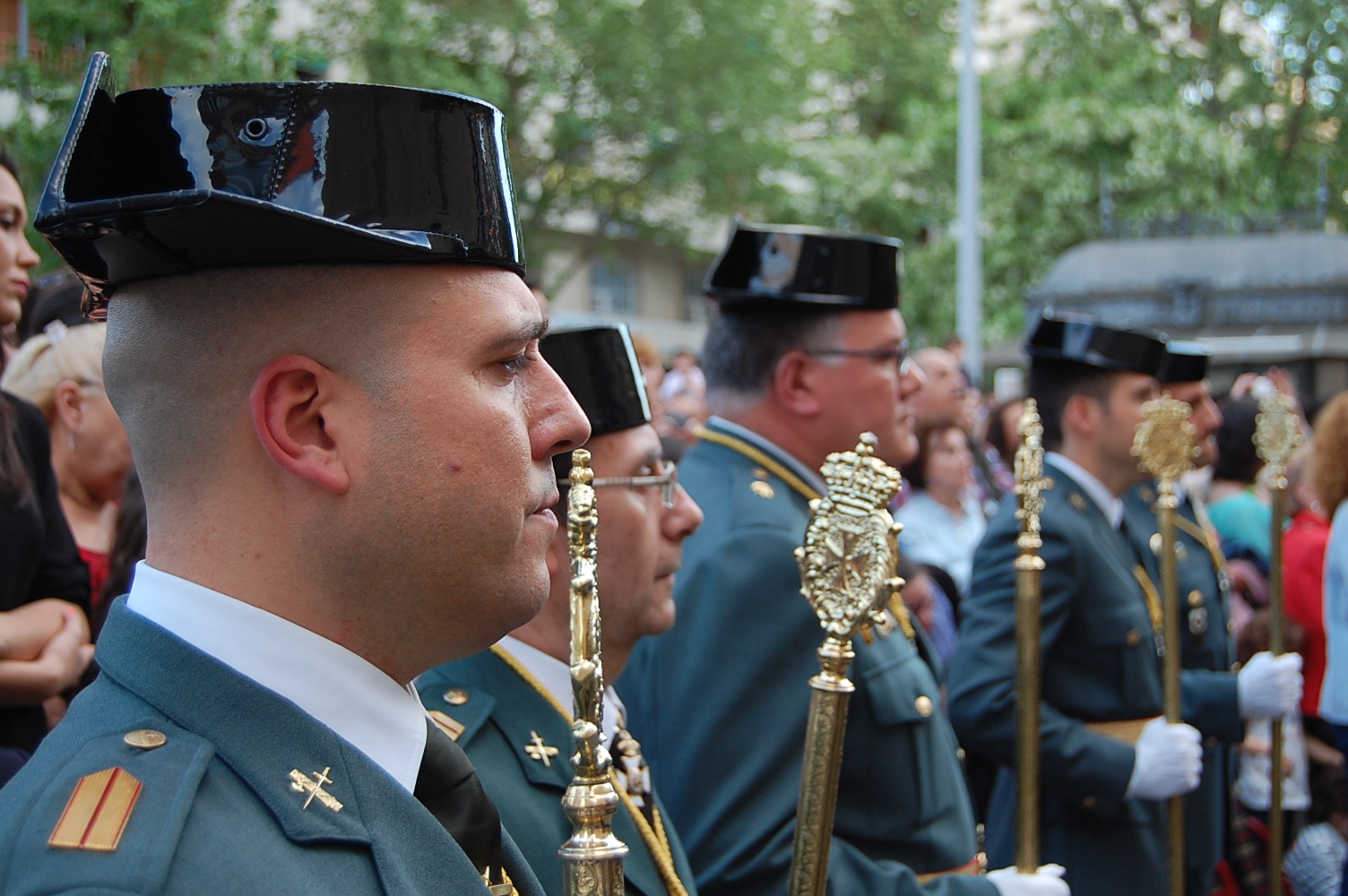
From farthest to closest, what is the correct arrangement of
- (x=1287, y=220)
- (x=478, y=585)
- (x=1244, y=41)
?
(x=1244, y=41) → (x=1287, y=220) → (x=478, y=585)

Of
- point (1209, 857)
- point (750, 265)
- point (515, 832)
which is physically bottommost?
point (1209, 857)

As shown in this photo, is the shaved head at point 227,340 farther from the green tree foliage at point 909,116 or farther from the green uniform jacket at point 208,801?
the green tree foliage at point 909,116

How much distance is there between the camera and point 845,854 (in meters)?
2.46

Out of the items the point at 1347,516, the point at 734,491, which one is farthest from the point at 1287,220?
the point at 734,491

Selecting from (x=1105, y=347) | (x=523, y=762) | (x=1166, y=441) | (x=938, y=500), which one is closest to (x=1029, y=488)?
(x=1166, y=441)

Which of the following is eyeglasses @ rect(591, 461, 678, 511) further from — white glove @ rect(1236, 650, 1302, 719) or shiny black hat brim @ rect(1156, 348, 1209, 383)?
shiny black hat brim @ rect(1156, 348, 1209, 383)

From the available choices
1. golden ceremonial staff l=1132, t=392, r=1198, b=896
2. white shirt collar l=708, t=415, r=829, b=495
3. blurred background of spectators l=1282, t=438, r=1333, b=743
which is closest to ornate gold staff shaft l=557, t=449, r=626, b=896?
white shirt collar l=708, t=415, r=829, b=495

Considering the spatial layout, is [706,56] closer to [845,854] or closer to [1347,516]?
[1347,516]

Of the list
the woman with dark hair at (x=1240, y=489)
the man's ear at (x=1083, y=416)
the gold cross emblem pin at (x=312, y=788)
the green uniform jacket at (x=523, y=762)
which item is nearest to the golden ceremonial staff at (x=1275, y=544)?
the man's ear at (x=1083, y=416)

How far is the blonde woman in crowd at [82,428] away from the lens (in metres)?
3.38

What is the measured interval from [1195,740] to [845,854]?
1.80 metres

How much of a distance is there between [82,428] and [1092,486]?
3178 millimetres

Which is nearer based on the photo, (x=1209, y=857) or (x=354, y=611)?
(x=354, y=611)

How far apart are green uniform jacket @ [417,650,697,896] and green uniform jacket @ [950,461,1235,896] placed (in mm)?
1951
